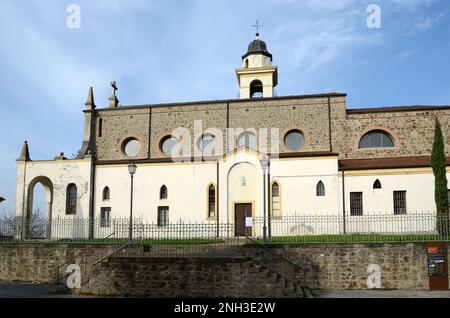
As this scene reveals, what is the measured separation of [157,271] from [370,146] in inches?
759

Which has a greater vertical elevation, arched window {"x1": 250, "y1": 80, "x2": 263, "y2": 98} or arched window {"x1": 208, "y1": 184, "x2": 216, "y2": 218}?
arched window {"x1": 250, "y1": 80, "x2": 263, "y2": 98}

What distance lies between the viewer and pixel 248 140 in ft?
105

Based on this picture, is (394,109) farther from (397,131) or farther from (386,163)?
(386,163)

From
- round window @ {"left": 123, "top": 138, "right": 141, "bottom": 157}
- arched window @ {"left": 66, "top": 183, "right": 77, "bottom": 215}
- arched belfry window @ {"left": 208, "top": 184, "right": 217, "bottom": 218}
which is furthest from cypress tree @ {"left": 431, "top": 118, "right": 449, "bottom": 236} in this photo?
arched window @ {"left": 66, "top": 183, "right": 77, "bottom": 215}

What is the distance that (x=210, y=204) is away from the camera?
94.8ft

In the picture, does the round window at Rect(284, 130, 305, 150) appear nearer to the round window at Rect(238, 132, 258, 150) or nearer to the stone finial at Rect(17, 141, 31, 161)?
the round window at Rect(238, 132, 258, 150)

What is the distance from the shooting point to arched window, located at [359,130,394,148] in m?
31.0

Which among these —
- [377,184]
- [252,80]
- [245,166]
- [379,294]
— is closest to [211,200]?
[245,166]

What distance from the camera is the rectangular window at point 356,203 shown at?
90.2 feet

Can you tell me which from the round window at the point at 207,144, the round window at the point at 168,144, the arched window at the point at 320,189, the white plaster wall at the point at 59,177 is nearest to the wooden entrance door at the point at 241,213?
the arched window at the point at 320,189

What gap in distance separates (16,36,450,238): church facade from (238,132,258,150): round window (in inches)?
2.7

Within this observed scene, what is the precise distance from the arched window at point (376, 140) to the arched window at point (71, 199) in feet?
63.4
